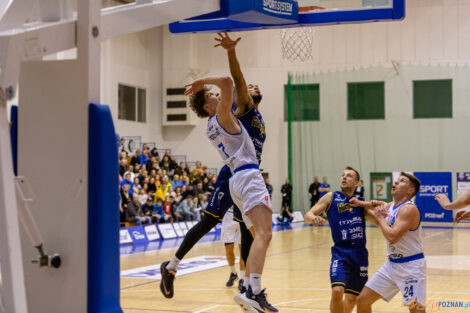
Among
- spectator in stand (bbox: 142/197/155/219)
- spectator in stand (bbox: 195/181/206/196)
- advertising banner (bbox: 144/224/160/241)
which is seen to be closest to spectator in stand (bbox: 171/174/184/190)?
spectator in stand (bbox: 195/181/206/196)

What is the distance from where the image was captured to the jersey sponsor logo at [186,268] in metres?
11.3

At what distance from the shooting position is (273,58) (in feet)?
94.5

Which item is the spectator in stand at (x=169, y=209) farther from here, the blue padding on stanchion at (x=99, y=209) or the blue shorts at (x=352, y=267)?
the blue padding on stanchion at (x=99, y=209)

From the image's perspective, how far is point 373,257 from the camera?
46.1 feet

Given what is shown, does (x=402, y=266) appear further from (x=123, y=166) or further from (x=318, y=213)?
(x=123, y=166)

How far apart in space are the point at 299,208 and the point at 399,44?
26.1ft

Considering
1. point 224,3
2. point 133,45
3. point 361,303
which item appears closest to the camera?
point 224,3

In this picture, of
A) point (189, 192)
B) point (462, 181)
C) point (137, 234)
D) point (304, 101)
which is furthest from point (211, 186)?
point (462, 181)

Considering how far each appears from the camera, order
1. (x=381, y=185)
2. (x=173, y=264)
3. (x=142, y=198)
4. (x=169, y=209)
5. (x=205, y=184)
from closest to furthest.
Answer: (x=173, y=264)
(x=142, y=198)
(x=169, y=209)
(x=205, y=184)
(x=381, y=185)

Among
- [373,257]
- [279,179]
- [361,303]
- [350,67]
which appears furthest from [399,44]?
[361,303]

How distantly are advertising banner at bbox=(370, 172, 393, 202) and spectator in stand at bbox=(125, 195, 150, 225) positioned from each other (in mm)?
11765

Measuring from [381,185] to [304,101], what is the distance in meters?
4.80

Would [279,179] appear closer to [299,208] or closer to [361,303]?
[299,208]

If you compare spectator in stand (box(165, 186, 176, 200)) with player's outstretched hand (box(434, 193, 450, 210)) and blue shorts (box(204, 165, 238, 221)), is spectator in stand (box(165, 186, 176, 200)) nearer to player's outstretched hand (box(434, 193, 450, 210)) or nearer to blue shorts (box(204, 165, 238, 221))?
blue shorts (box(204, 165, 238, 221))
